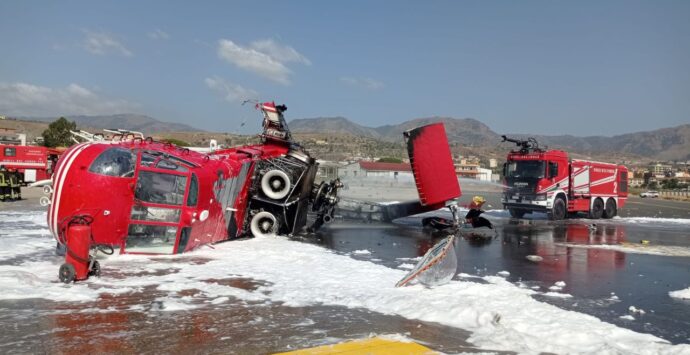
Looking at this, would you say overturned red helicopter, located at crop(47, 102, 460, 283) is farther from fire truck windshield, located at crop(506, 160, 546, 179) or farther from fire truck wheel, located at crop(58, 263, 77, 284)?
fire truck windshield, located at crop(506, 160, 546, 179)

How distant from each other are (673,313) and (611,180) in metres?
22.7

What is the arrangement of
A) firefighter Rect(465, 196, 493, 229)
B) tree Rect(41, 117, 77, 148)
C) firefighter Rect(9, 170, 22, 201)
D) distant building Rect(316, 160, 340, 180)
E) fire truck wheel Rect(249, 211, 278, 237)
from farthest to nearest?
tree Rect(41, 117, 77, 148) → firefighter Rect(9, 170, 22, 201) → distant building Rect(316, 160, 340, 180) → firefighter Rect(465, 196, 493, 229) → fire truck wheel Rect(249, 211, 278, 237)

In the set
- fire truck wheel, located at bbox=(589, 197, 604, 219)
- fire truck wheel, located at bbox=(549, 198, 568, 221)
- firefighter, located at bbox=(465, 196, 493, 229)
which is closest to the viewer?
firefighter, located at bbox=(465, 196, 493, 229)

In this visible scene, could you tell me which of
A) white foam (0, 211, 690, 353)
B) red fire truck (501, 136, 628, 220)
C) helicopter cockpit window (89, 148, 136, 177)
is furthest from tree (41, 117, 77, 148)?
white foam (0, 211, 690, 353)

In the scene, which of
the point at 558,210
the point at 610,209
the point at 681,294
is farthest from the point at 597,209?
the point at 681,294

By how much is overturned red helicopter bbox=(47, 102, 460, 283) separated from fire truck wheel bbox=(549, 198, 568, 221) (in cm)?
1376

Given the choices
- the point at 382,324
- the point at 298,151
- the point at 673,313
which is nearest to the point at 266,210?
the point at 298,151

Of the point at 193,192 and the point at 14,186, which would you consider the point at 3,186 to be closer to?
the point at 14,186

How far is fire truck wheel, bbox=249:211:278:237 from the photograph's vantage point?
1491 cm

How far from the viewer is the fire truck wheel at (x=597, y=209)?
2692 cm

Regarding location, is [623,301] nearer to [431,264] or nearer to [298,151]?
[431,264]

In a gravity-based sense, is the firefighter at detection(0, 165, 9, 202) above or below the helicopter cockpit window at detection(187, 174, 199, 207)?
below

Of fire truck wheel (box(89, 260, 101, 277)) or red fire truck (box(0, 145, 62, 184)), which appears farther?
red fire truck (box(0, 145, 62, 184))

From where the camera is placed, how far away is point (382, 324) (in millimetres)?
Result: 6570
